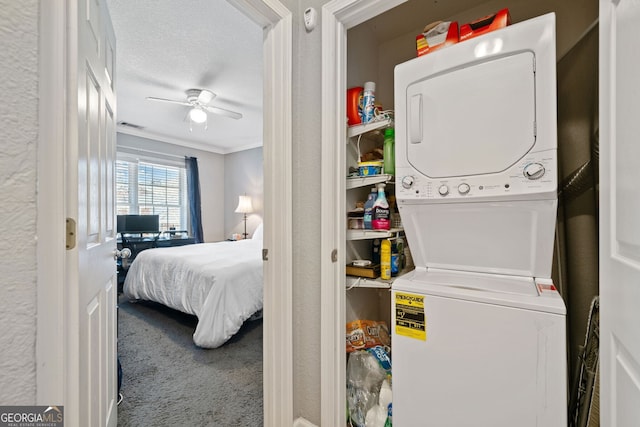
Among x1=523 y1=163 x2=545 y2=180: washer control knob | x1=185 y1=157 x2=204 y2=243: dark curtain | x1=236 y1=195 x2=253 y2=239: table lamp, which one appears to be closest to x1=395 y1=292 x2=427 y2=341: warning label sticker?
x1=523 y1=163 x2=545 y2=180: washer control knob

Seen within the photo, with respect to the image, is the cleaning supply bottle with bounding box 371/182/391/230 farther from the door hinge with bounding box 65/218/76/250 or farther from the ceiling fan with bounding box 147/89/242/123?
the ceiling fan with bounding box 147/89/242/123

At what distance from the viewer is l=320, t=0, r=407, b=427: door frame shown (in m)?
1.25

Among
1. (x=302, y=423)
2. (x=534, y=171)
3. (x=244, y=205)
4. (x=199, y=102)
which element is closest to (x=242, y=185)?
(x=244, y=205)

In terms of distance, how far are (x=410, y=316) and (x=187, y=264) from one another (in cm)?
229

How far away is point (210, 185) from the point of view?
579 centimetres

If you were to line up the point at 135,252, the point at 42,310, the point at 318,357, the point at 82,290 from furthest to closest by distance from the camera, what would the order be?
the point at 135,252, the point at 318,357, the point at 82,290, the point at 42,310

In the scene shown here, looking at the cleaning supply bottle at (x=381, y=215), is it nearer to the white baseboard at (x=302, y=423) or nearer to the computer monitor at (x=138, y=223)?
the white baseboard at (x=302, y=423)

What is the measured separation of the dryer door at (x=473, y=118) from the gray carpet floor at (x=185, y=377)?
65.2 inches

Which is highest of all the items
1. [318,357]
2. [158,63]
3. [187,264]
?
[158,63]

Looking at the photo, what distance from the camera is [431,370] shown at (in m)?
1.04

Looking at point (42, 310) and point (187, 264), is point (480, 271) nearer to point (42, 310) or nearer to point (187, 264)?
point (42, 310)

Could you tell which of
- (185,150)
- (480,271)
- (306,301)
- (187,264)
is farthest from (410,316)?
(185,150)

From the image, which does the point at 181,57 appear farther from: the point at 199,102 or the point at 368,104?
the point at 368,104
